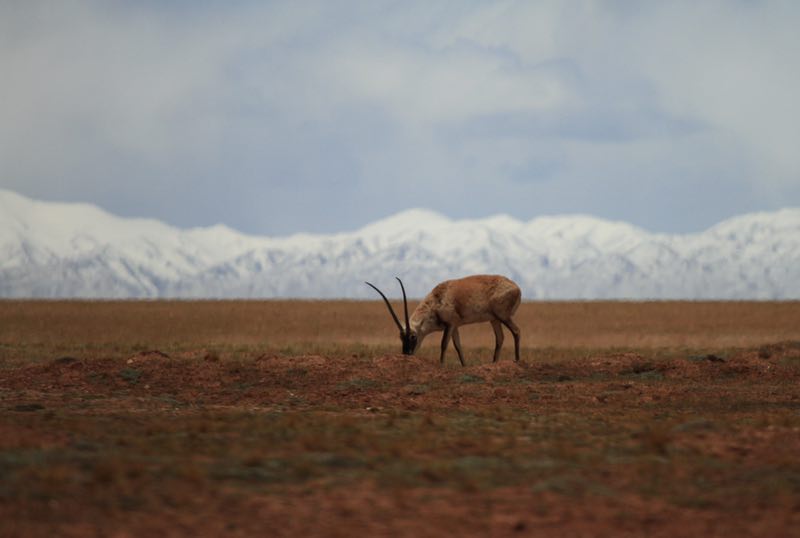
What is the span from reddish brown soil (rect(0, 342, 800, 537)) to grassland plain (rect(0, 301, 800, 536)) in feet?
0.13

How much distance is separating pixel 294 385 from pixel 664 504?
51.6ft

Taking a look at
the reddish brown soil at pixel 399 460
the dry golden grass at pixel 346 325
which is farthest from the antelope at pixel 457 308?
the dry golden grass at pixel 346 325

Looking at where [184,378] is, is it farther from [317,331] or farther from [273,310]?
[273,310]

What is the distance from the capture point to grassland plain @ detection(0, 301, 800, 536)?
439 inches

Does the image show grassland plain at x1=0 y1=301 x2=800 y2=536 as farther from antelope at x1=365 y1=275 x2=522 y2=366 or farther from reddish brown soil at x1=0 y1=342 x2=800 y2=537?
antelope at x1=365 y1=275 x2=522 y2=366

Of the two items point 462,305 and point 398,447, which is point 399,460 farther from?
point 462,305

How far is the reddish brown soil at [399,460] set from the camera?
435 inches

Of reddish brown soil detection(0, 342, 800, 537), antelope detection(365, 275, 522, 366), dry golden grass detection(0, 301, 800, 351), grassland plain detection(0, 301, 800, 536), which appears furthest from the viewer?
dry golden grass detection(0, 301, 800, 351)

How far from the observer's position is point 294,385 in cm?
2669

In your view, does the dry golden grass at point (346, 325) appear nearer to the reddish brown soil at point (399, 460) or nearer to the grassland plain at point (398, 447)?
the grassland plain at point (398, 447)

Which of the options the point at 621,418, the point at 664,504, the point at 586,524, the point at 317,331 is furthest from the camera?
the point at 317,331

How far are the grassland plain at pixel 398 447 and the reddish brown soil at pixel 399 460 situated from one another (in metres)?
0.04

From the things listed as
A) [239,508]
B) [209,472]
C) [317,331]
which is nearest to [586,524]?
[239,508]

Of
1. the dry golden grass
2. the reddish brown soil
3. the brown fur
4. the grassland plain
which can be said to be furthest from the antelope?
the dry golden grass
